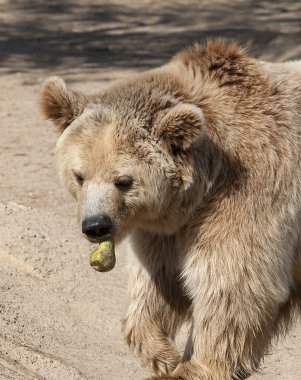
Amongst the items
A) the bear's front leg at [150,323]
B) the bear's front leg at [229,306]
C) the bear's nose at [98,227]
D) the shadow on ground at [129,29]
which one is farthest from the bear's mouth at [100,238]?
the shadow on ground at [129,29]

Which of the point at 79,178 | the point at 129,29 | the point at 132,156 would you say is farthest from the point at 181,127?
the point at 129,29

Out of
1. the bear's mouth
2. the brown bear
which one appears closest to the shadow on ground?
the brown bear

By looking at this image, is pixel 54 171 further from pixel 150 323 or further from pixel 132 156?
pixel 132 156

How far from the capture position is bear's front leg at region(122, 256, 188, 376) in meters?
5.41

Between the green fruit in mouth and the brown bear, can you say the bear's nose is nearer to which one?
the brown bear

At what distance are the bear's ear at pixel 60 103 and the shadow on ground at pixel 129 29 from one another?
6.68 meters

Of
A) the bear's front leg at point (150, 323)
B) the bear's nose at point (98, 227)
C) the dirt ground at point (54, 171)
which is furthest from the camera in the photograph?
the dirt ground at point (54, 171)

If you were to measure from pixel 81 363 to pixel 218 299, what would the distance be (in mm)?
1263

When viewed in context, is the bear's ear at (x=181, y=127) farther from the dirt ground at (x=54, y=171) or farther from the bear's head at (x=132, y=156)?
the dirt ground at (x=54, y=171)

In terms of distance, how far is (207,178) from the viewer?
5.07 meters

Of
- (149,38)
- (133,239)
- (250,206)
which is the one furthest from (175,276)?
(149,38)

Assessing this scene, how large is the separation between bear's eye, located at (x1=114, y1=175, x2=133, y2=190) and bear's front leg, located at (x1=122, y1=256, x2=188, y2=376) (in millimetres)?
676

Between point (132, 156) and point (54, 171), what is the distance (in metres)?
4.26

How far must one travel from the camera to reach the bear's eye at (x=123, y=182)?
16.0ft
